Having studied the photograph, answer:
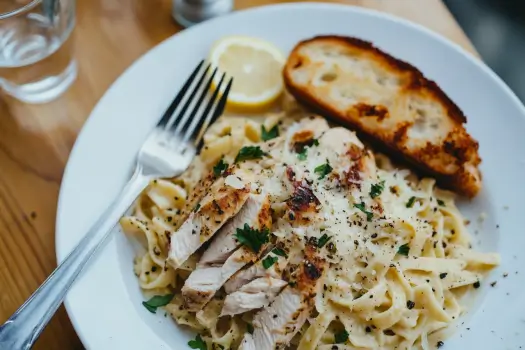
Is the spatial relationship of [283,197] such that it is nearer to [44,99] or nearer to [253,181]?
[253,181]

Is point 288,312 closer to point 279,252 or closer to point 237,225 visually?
point 279,252

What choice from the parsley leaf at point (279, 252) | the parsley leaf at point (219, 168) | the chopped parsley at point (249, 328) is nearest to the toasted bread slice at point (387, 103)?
the parsley leaf at point (219, 168)

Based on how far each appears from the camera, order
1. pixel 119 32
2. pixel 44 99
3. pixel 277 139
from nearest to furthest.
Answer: pixel 277 139
pixel 44 99
pixel 119 32

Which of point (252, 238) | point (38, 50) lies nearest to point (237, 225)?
point (252, 238)

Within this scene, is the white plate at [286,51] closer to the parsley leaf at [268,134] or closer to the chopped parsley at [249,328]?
the chopped parsley at [249,328]

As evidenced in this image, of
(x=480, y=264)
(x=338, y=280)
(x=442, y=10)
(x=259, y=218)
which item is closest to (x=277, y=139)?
(x=259, y=218)

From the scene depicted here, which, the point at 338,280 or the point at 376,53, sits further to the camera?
the point at 376,53

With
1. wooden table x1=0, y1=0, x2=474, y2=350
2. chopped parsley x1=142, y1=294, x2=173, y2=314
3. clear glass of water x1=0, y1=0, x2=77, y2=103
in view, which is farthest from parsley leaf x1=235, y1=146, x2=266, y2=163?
clear glass of water x1=0, y1=0, x2=77, y2=103

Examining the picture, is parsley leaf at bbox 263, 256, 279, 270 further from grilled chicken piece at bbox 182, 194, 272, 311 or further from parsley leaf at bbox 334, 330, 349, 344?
parsley leaf at bbox 334, 330, 349, 344
